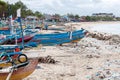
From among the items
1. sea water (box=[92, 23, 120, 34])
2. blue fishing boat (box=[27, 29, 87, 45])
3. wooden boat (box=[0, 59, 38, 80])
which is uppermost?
wooden boat (box=[0, 59, 38, 80])

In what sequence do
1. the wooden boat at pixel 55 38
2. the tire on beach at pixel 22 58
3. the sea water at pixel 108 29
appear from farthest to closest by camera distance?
the sea water at pixel 108 29 < the wooden boat at pixel 55 38 < the tire on beach at pixel 22 58

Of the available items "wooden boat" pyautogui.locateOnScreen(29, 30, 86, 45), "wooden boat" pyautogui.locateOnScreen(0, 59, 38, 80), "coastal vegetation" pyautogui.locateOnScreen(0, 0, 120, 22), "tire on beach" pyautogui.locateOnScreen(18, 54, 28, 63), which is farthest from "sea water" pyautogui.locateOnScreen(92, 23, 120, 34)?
"wooden boat" pyautogui.locateOnScreen(0, 59, 38, 80)

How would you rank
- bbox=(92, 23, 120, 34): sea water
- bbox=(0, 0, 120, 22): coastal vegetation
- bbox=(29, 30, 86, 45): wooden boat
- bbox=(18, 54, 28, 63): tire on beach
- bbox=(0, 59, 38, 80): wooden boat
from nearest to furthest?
bbox=(0, 59, 38, 80): wooden boat
bbox=(18, 54, 28, 63): tire on beach
bbox=(29, 30, 86, 45): wooden boat
bbox=(0, 0, 120, 22): coastal vegetation
bbox=(92, 23, 120, 34): sea water

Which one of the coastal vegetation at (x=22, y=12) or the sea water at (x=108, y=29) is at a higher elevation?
the coastal vegetation at (x=22, y=12)

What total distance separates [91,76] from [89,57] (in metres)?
6.11

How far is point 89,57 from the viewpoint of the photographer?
1834 centimetres

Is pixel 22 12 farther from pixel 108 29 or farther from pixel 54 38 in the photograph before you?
pixel 54 38

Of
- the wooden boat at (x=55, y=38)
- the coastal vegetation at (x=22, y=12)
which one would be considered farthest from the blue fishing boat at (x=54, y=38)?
the coastal vegetation at (x=22, y=12)

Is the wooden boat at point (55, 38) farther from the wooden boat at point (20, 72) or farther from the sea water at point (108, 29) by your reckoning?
the sea water at point (108, 29)

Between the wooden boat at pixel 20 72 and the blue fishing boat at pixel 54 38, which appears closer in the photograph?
the wooden boat at pixel 20 72

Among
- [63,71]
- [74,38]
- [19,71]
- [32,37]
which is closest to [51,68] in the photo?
[63,71]

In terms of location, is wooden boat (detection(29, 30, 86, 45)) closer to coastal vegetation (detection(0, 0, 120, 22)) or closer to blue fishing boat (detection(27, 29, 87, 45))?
blue fishing boat (detection(27, 29, 87, 45))

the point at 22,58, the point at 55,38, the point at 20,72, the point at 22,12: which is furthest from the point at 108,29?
the point at 20,72

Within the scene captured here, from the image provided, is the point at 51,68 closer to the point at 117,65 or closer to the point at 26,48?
the point at 26,48
